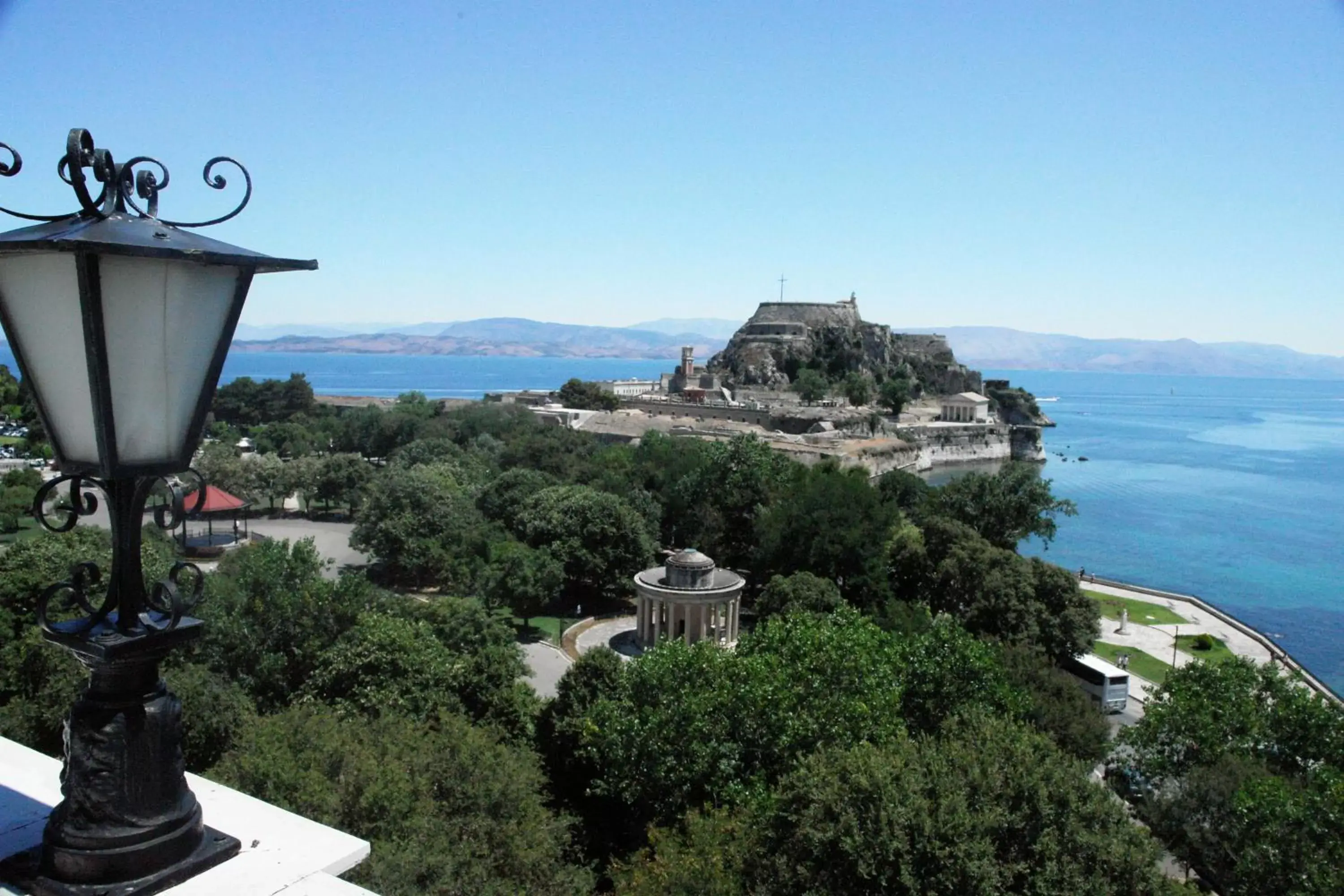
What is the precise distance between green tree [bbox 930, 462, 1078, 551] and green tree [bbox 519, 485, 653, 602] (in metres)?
9.54

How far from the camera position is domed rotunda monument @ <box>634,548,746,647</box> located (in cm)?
2181

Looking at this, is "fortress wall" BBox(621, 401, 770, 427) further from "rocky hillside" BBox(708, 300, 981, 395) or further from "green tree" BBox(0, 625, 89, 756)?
"green tree" BBox(0, 625, 89, 756)

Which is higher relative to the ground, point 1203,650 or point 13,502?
point 13,502

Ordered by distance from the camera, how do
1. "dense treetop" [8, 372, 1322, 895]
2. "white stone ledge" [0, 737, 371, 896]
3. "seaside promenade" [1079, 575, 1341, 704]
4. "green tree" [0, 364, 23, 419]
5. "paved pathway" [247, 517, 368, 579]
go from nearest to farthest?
1. "white stone ledge" [0, 737, 371, 896]
2. "dense treetop" [8, 372, 1322, 895]
3. "seaside promenade" [1079, 575, 1341, 704]
4. "paved pathway" [247, 517, 368, 579]
5. "green tree" [0, 364, 23, 419]

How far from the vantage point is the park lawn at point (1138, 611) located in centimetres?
2745

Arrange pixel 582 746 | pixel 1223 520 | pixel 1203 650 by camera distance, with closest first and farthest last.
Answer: pixel 582 746, pixel 1203 650, pixel 1223 520

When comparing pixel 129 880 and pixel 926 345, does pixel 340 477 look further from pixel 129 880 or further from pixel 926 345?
pixel 926 345

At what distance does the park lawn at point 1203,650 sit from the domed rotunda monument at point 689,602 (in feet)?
36.5

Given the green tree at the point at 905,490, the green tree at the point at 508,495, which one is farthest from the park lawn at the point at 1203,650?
the green tree at the point at 508,495

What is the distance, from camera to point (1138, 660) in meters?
23.6

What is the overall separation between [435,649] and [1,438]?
42.3 meters

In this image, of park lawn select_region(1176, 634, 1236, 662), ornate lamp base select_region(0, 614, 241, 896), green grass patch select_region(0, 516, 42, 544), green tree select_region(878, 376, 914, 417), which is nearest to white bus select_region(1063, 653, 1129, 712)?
park lawn select_region(1176, 634, 1236, 662)

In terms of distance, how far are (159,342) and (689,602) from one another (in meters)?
19.7

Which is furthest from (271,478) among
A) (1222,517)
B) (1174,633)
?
(1222,517)
